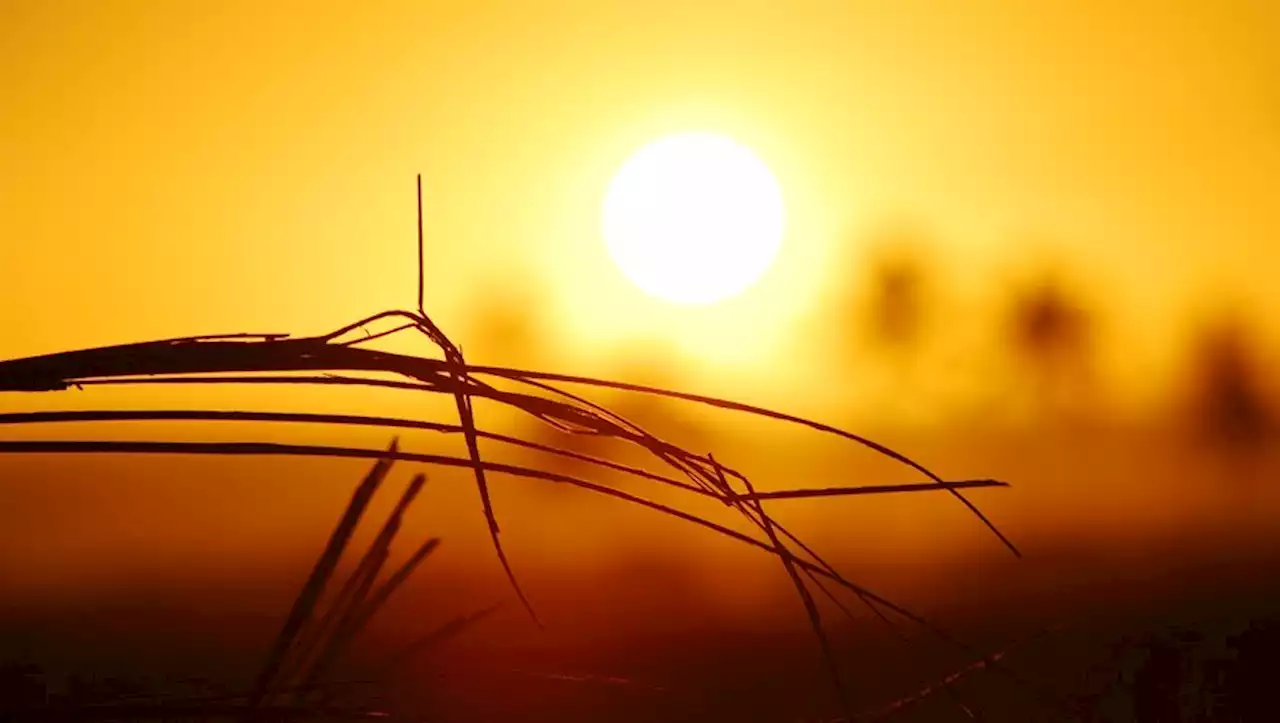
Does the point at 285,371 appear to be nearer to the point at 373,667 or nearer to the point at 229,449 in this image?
the point at 229,449

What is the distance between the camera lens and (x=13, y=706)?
2.96 feet

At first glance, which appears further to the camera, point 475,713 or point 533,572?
point 533,572

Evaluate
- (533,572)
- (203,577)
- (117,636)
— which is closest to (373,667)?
(117,636)

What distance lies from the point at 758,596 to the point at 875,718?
22834 mm

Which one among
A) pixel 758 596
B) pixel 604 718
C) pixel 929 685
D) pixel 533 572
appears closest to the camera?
pixel 929 685

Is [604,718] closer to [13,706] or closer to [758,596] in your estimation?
[13,706]

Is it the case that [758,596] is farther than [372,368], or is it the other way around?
[758,596]

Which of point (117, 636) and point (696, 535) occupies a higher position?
point (117, 636)

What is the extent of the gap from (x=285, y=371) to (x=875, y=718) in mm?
380

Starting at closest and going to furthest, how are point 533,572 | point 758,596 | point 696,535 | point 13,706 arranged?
point 13,706, point 758,596, point 533,572, point 696,535

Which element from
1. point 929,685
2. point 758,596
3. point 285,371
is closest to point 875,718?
point 929,685

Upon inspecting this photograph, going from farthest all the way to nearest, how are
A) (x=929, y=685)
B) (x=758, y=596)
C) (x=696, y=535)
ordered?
(x=696, y=535) → (x=758, y=596) → (x=929, y=685)

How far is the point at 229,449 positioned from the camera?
630mm

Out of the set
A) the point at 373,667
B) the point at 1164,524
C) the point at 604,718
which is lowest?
the point at 1164,524
